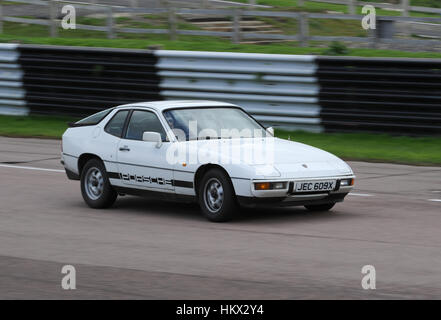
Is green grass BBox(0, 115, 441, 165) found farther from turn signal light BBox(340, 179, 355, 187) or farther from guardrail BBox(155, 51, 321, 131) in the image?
turn signal light BBox(340, 179, 355, 187)

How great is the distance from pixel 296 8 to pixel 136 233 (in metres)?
18.2

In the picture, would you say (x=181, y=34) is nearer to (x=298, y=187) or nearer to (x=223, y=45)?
(x=223, y=45)

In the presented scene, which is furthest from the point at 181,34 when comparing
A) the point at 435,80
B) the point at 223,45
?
the point at 435,80

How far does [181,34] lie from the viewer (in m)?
23.5

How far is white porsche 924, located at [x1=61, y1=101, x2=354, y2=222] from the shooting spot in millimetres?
10180

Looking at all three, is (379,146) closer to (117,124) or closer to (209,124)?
(209,124)

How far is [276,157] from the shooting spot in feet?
34.2

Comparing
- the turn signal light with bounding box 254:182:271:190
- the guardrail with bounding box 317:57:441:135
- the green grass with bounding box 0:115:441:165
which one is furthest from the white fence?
the turn signal light with bounding box 254:182:271:190

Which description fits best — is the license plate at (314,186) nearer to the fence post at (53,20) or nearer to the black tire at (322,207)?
the black tire at (322,207)

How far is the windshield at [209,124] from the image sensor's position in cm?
1102

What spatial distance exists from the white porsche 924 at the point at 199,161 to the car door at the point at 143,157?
11 millimetres

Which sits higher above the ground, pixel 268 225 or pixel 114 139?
pixel 114 139

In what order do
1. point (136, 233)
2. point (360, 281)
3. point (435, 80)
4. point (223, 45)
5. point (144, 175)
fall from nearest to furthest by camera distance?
point (360, 281) → point (136, 233) → point (144, 175) → point (435, 80) → point (223, 45)

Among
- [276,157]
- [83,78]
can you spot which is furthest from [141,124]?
[83,78]
